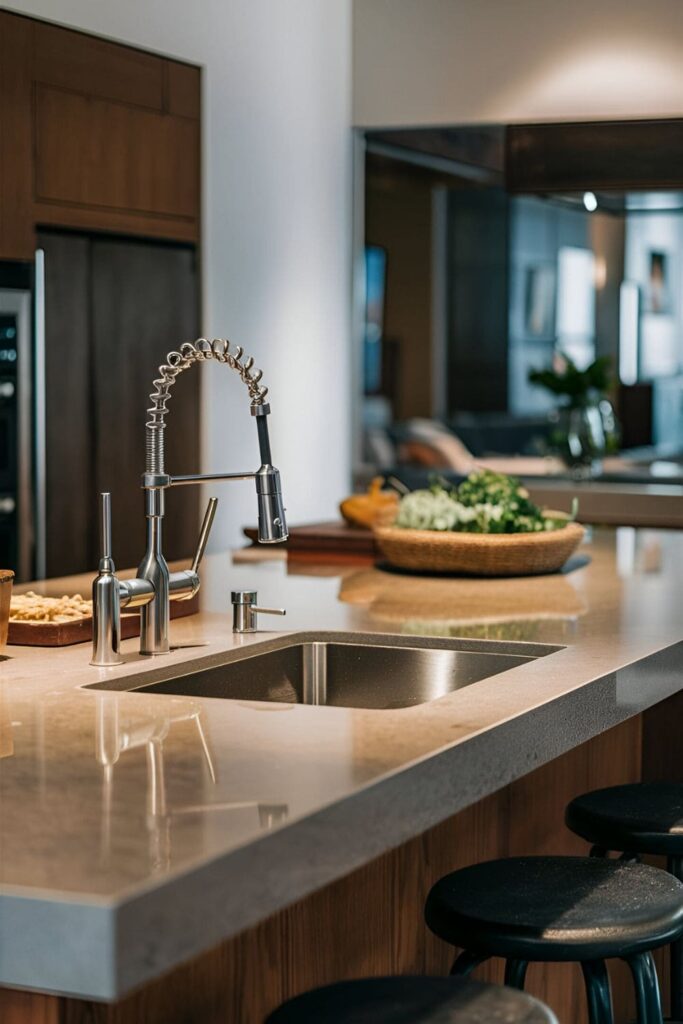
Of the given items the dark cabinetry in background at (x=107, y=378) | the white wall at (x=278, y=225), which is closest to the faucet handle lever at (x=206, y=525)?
the dark cabinetry in background at (x=107, y=378)

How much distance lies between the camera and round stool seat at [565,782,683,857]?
97.2 inches

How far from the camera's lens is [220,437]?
5.36 m

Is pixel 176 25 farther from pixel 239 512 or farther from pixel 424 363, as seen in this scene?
pixel 424 363

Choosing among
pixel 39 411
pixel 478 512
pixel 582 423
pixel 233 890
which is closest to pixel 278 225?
pixel 582 423

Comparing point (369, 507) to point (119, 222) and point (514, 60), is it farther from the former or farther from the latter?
point (514, 60)

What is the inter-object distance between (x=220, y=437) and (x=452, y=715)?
358 cm

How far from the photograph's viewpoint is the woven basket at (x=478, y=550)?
3.26 metres

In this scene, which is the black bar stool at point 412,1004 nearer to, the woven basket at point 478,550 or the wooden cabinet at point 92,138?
the woven basket at point 478,550

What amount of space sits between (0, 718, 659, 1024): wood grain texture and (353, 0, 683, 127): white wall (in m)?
2.92

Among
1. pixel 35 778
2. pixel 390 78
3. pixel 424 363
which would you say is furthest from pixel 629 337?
pixel 35 778

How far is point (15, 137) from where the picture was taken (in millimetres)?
4371

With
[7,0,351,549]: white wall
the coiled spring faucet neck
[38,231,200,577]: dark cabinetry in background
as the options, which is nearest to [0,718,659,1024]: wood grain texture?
the coiled spring faucet neck

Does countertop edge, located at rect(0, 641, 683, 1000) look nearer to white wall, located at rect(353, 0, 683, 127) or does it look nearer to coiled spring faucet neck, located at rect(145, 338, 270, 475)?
coiled spring faucet neck, located at rect(145, 338, 270, 475)

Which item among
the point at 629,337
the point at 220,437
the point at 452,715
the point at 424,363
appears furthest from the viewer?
the point at 629,337
